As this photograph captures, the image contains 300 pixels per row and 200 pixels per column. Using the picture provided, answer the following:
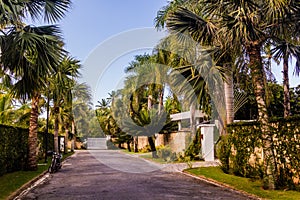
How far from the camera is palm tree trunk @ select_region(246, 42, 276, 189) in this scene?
30.5 ft

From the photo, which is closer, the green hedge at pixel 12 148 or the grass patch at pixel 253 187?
the grass patch at pixel 253 187

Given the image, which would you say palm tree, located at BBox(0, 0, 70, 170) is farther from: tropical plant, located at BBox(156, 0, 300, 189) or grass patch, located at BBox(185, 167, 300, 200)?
grass patch, located at BBox(185, 167, 300, 200)

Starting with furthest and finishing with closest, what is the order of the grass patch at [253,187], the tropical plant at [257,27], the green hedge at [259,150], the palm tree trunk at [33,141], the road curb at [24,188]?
the palm tree trunk at [33,141]
the tropical plant at [257,27]
the green hedge at [259,150]
the road curb at [24,188]
the grass patch at [253,187]

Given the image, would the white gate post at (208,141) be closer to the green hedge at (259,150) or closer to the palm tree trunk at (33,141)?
the green hedge at (259,150)

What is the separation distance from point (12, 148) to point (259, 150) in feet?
33.6

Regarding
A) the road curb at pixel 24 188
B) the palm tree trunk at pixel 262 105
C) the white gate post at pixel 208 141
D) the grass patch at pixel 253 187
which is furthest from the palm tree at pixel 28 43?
the white gate post at pixel 208 141

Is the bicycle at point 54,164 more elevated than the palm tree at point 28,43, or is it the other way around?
the palm tree at point 28,43

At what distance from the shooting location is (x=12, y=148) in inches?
545

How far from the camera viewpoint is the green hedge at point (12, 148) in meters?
12.6

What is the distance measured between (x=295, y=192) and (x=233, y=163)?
14.3 feet

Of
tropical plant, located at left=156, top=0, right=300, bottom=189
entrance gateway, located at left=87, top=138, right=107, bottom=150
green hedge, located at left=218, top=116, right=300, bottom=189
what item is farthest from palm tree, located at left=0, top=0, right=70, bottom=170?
entrance gateway, located at left=87, top=138, right=107, bottom=150

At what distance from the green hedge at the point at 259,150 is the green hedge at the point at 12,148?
9.01m

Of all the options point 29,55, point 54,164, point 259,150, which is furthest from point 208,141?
point 29,55

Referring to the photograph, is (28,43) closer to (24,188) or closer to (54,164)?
(24,188)
